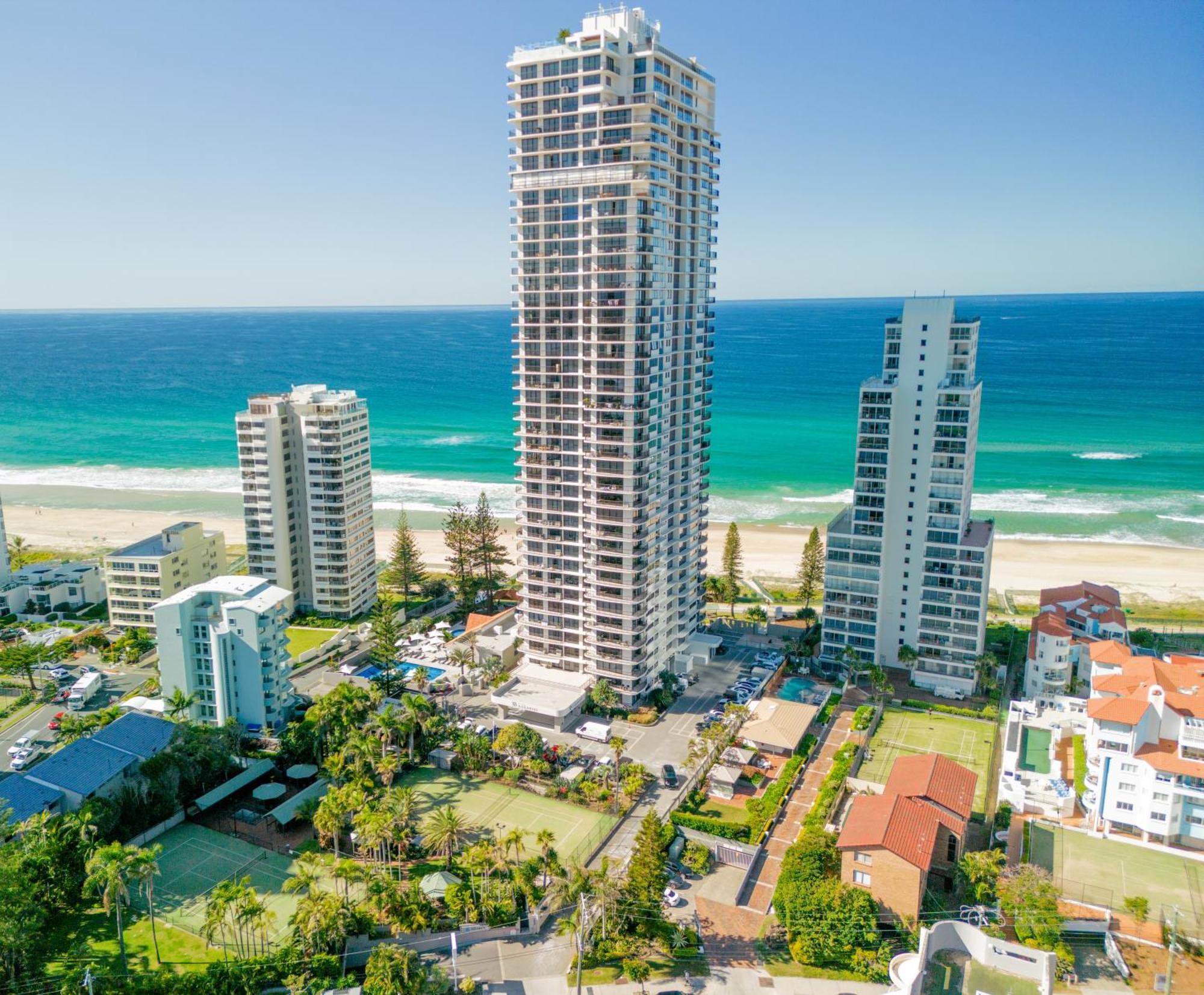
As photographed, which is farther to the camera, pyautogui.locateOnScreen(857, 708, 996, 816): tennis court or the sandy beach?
the sandy beach

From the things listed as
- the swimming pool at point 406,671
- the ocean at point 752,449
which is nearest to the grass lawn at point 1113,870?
the swimming pool at point 406,671

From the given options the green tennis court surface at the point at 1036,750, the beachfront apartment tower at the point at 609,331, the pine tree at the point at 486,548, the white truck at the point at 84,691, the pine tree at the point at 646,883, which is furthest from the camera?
the pine tree at the point at 486,548

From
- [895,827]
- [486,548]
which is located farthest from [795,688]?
[486,548]

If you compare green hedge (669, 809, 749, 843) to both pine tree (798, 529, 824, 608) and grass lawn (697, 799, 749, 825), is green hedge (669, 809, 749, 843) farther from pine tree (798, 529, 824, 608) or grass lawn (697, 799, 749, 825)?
pine tree (798, 529, 824, 608)

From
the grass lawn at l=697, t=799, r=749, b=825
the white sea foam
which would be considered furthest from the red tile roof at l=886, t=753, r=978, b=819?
the white sea foam

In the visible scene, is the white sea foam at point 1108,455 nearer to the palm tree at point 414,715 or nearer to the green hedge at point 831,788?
the green hedge at point 831,788
